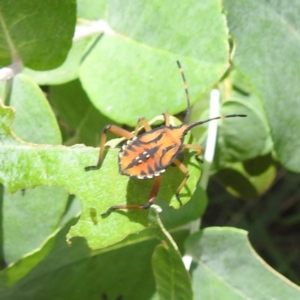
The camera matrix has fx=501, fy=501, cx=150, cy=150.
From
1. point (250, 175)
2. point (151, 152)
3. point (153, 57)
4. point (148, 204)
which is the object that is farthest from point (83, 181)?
point (250, 175)

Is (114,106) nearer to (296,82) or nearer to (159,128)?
(159,128)

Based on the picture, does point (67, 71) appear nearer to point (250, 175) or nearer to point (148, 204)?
point (148, 204)

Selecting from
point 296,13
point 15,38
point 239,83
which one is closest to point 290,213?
point 239,83

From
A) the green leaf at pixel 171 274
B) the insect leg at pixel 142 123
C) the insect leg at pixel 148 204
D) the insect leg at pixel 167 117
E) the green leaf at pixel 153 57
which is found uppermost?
the green leaf at pixel 153 57

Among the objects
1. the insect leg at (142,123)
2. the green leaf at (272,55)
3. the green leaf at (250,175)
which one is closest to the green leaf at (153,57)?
the insect leg at (142,123)

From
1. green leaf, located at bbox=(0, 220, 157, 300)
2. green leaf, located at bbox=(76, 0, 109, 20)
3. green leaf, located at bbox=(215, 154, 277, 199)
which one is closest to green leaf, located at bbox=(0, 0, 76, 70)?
green leaf, located at bbox=(76, 0, 109, 20)

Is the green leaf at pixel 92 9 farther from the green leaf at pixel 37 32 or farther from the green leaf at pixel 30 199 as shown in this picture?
the green leaf at pixel 30 199
